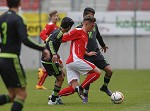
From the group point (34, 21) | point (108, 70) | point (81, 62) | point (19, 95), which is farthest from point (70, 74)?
point (34, 21)

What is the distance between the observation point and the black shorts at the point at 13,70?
28.7 feet

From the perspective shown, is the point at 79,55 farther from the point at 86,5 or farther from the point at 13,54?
the point at 86,5

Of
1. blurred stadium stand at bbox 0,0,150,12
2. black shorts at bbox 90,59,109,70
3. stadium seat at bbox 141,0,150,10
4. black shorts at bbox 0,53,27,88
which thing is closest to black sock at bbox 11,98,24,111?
black shorts at bbox 0,53,27,88

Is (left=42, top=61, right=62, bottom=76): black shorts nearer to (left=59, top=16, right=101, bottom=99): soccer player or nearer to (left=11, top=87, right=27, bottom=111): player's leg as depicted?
(left=59, top=16, right=101, bottom=99): soccer player

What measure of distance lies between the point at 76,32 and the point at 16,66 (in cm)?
354

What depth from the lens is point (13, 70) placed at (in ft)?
28.7

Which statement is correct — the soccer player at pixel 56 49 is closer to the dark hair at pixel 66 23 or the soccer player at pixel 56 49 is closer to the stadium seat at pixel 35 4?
the dark hair at pixel 66 23

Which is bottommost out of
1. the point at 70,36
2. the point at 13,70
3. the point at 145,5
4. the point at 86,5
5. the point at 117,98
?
the point at 145,5

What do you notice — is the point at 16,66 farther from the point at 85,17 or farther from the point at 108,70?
the point at 108,70

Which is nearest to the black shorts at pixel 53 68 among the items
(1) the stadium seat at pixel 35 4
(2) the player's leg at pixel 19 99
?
(2) the player's leg at pixel 19 99

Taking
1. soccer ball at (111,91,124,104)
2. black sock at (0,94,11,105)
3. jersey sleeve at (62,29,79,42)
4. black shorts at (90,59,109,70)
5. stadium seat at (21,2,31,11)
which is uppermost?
jersey sleeve at (62,29,79,42)

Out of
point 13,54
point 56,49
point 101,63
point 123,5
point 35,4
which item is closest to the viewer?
point 13,54

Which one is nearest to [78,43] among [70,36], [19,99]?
[70,36]

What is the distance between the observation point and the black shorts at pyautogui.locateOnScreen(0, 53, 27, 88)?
28.7 ft
